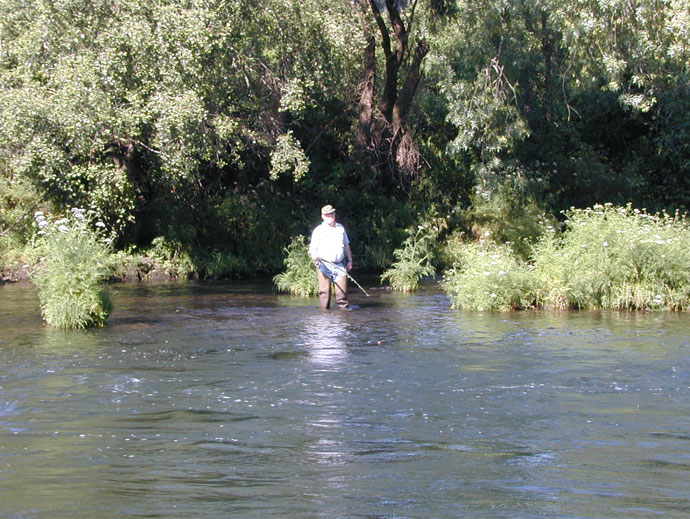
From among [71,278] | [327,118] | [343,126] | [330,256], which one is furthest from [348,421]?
[343,126]

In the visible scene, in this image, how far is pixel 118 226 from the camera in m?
24.5

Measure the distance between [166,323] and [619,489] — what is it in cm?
987

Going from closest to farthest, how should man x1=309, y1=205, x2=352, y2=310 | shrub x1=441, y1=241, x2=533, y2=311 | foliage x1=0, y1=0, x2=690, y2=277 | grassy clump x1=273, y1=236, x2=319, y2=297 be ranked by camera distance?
1. shrub x1=441, y1=241, x2=533, y2=311
2. man x1=309, y1=205, x2=352, y2=310
3. grassy clump x1=273, y1=236, x2=319, y2=297
4. foliage x1=0, y1=0, x2=690, y2=277

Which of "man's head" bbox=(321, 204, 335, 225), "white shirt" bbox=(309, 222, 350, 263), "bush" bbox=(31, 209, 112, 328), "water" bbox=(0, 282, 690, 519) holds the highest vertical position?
"man's head" bbox=(321, 204, 335, 225)

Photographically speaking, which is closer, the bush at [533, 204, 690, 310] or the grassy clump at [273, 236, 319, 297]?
the bush at [533, 204, 690, 310]

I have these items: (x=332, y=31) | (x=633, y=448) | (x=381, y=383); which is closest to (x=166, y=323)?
(x=381, y=383)

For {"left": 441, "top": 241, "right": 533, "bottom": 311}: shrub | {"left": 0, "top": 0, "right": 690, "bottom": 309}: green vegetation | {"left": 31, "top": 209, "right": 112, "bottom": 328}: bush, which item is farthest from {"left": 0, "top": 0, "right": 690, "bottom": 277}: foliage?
{"left": 441, "top": 241, "right": 533, "bottom": 311}: shrub

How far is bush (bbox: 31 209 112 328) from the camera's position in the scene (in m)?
14.0

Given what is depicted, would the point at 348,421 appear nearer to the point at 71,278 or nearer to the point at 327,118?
the point at 71,278

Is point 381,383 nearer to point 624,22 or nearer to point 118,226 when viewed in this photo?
point 624,22

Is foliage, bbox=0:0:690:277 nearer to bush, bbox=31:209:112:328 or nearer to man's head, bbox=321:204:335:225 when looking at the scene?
man's head, bbox=321:204:335:225

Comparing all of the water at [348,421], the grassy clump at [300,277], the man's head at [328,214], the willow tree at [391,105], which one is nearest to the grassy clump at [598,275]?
the water at [348,421]

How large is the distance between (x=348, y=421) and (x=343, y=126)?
21784 mm

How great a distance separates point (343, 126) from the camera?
29.4m
